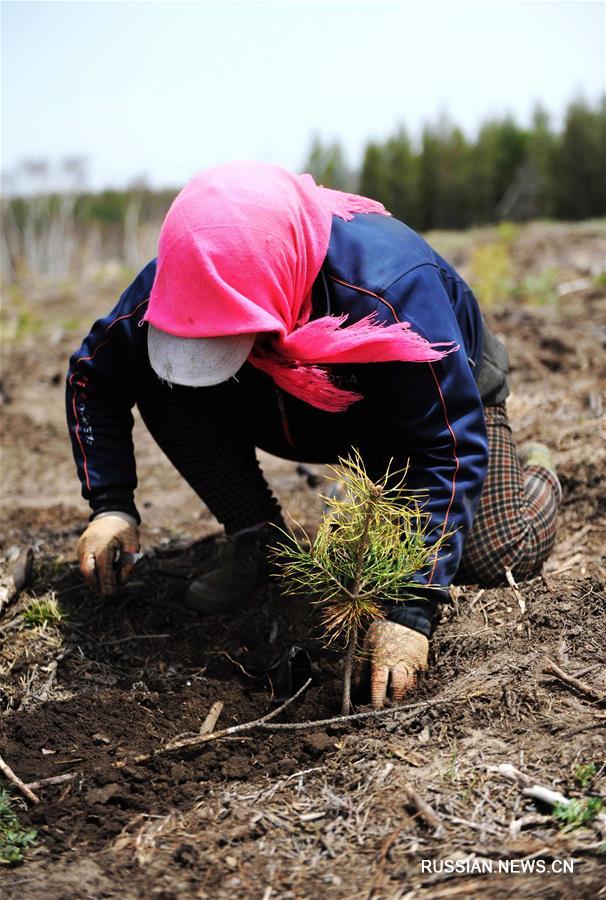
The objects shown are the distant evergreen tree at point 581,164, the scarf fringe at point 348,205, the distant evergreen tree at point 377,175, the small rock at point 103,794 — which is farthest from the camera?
the distant evergreen tree at point 377,175

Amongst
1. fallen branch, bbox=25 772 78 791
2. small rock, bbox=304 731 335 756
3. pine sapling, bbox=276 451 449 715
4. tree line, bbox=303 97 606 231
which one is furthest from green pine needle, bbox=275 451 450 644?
tree line, bbox=303 97 606 231

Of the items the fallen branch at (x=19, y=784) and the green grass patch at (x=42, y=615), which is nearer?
the fallen branch at (x=19, y=784)

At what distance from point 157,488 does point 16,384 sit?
2.16m

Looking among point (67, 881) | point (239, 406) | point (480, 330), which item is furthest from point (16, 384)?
point (67, 881)

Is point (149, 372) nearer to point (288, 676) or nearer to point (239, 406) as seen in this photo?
point (239, 406)

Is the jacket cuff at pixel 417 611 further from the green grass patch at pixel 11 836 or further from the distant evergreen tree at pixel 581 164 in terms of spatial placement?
the distant evergreen tree at pixel 581 164

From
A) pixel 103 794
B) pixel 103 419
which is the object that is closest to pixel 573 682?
pixel 103 794

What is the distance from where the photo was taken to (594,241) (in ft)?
32.0

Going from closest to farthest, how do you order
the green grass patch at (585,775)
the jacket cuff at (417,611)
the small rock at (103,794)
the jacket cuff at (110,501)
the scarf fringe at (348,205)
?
the green grass patch at (585,775) → the small rock at (103,794) → the jacket cuff at (417,611) → the scarf fringe at (348,205) → the jacket cuff at (110,501)

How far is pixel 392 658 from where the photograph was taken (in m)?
2.11

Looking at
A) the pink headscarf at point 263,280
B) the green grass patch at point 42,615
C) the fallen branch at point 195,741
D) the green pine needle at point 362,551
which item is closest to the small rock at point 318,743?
the fallen branch at point 195,741

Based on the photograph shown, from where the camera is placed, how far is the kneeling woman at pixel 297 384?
6.59 feet

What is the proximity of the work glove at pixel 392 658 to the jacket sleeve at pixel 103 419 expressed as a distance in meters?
0.96

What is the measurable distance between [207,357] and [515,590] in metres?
1.18
